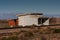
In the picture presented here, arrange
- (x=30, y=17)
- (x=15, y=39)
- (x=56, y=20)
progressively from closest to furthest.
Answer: (x=15, y=39) → (x=30, y=17) → (x=56, y=20)

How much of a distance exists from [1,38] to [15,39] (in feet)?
4.34

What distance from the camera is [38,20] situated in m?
42.2

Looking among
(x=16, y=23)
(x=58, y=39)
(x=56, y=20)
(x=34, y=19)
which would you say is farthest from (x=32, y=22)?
(x=58, y=39)

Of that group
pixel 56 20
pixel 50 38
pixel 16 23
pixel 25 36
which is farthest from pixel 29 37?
pixel 56 20

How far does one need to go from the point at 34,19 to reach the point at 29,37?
20780 millimetres

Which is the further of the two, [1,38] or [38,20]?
[38,20]

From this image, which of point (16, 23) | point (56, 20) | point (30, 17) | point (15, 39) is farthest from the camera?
point (56, 20)

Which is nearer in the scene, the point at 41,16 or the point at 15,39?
the point at 15,39

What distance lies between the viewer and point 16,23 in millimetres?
46812

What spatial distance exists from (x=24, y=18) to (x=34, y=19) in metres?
1.94

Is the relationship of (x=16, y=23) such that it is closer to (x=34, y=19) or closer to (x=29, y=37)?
(x=34, y=19)

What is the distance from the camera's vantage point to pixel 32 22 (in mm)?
41281

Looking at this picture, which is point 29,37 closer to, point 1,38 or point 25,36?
point 25,36

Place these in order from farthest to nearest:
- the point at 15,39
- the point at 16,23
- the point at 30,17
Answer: the point at 16,23 < the point at 30,17 < the point at 15,39
